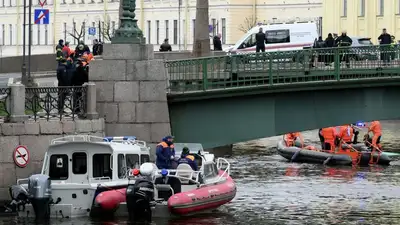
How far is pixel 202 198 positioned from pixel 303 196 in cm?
820

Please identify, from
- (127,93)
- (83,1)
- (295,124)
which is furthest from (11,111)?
(83,1)

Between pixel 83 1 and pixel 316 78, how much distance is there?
301 ft

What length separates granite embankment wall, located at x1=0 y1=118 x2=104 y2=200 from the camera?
131 feet

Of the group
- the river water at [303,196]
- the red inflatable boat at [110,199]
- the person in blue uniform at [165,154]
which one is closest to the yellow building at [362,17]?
the river water at [303,196]

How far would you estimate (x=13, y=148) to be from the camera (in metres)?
40.1

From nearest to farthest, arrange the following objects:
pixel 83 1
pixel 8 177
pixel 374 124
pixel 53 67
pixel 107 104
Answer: pixel 8 177, pixel 107 104, pixel 374 124, pixel 53 67, pixel 83 1

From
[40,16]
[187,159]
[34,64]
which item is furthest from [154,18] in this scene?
[187,159]

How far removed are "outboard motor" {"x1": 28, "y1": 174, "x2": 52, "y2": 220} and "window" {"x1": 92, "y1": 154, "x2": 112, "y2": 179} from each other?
144 centimetres

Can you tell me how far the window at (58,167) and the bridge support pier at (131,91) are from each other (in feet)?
11.6

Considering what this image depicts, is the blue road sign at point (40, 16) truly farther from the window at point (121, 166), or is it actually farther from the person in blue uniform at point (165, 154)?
the window at point (121, 166)

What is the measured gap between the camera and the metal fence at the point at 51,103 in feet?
134

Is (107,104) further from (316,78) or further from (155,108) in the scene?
(316,78)

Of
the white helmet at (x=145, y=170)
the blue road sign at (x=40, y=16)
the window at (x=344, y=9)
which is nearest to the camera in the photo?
the white helmet at (x=145, y=170)

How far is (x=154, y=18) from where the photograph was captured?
130m
